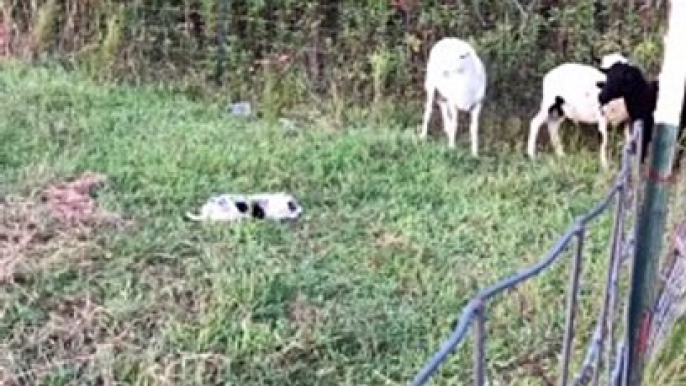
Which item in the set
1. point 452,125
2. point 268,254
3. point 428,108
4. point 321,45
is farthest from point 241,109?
point 268,254

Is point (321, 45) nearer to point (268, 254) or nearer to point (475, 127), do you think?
point (475, 127)

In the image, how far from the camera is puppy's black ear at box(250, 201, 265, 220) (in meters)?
3.74

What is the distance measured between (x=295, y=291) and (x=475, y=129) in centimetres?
181

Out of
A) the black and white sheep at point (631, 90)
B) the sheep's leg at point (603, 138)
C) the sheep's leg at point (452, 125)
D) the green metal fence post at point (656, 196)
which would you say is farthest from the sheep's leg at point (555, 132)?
the green metal fence post at point (656, 196)

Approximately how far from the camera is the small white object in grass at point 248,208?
3.69 meters

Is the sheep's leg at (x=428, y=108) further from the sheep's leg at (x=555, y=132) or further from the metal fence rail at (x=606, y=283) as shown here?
the metal fence rail at (x=606, y=283)

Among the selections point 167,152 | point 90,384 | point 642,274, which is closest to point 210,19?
point 167,152

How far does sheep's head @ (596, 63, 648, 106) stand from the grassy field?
0.88ft

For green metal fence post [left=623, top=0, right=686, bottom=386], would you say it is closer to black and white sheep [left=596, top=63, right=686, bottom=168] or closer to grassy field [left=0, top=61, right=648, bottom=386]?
grassy field [left=0, top=61, right=648, bottom=386]

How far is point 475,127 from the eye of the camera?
15.9 ft

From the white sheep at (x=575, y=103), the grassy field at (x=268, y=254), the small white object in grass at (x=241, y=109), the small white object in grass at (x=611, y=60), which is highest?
the small white object in grass at (x=611, y=60)

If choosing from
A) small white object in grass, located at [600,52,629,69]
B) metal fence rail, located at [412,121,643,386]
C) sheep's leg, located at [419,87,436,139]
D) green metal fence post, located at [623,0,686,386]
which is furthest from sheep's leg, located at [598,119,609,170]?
green metal fence post, located at [623,0,686,386]

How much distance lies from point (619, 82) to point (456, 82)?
23.8 inches

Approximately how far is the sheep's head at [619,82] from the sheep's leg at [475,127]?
0.47 metres
